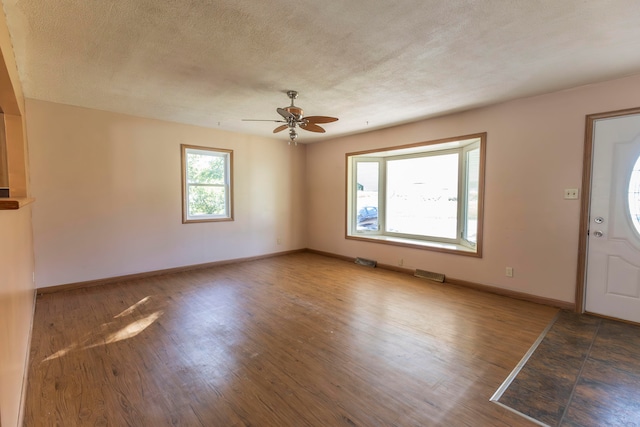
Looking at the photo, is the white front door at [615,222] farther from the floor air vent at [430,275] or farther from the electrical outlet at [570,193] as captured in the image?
the floor air vent at [430,275]

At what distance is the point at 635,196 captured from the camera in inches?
114

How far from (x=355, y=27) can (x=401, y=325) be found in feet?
8.74

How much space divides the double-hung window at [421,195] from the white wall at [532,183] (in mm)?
180

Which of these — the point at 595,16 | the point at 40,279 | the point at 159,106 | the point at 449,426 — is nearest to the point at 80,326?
the point at 40,279

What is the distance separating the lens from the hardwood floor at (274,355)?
1.75 meters

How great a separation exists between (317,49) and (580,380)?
316cm

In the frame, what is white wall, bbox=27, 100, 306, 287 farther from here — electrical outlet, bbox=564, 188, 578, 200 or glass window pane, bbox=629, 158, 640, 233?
glass window pane, bbox=629, 158, 640, 233

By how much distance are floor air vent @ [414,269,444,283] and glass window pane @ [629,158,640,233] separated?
85.0 inches

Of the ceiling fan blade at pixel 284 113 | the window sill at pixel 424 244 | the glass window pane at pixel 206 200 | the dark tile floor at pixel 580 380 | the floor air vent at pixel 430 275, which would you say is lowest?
the dark tile floor at pixel 580 380

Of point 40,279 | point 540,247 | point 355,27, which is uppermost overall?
point 355,27

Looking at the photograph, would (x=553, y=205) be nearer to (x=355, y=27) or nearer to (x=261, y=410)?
(x=355, y=27)

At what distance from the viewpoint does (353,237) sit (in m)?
5.64

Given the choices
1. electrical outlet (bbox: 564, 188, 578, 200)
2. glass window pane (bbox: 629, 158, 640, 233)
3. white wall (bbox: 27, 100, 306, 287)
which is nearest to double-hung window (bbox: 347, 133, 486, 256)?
electrical outlet (bbox: 564, 188, 578, 200)

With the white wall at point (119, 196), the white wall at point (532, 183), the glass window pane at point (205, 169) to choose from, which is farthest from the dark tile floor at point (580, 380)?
the glass window pane at point (205, 169)
